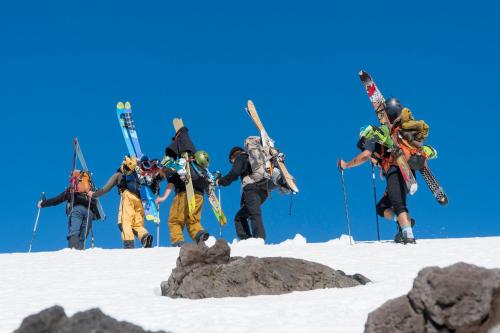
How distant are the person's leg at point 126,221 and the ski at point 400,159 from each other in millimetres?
5576

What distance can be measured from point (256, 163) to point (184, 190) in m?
1.65

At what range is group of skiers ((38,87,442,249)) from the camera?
11.2 meters

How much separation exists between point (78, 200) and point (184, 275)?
8.75 meters

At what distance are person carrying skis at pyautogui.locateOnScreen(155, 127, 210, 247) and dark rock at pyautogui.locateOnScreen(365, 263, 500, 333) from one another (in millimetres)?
8916

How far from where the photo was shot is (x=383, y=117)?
1181cm

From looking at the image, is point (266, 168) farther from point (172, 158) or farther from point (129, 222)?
point (129, 222)

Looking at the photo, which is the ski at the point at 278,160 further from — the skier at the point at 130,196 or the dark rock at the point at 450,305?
the dark rock at the point at 450,305

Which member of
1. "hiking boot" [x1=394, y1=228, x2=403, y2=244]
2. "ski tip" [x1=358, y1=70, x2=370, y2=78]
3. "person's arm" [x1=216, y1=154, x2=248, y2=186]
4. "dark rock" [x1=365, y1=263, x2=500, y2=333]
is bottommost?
"dark rock" [x1=365, y1=263, x2=500, y2=333]

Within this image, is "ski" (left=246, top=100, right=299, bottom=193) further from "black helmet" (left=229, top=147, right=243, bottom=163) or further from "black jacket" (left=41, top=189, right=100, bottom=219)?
"black jacket" (left=41, top=189, right=100, bottom=219)

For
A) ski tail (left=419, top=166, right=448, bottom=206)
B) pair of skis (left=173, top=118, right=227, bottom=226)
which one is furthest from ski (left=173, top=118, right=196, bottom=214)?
ski tail (left=419, top=166, right=448, bottom=206)

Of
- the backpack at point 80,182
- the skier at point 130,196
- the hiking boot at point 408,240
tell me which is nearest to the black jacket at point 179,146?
the skier at point 130,196

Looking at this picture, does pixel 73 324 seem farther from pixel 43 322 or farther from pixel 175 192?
pixel 175 192

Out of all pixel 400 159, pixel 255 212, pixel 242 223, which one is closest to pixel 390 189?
pixel 400 159

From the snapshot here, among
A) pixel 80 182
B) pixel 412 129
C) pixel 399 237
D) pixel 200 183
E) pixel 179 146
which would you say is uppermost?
pixel 179 146
